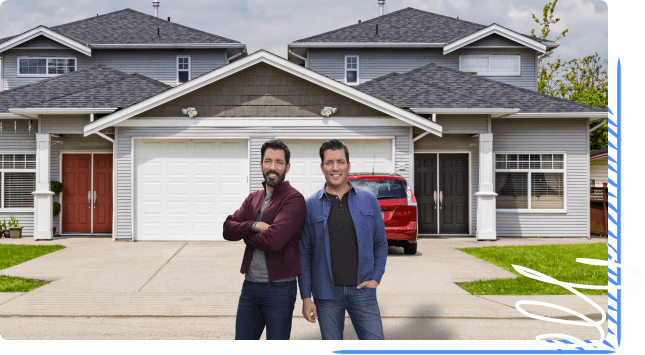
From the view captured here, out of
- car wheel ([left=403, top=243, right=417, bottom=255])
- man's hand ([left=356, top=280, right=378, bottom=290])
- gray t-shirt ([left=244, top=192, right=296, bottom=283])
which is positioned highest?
gray t-shirt ([left=244, top=192, right=296, bottom=283])

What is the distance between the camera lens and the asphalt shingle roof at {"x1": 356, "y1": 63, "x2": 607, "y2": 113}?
14.6m

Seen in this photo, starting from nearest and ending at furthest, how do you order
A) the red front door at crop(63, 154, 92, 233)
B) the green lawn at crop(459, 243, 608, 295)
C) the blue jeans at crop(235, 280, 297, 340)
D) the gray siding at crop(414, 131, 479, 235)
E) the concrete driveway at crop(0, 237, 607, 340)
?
A: the blue jeans at crop(235, 280, 297, 340), the concrete driveway at crop(0, 237, 607, 340), the green lawn at crop(459, 243, 608, 295), the red front door at crop(63, 154, 92, 233), the gray siding at crop(414, 131, 479, 235)

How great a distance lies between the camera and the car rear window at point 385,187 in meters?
10.6

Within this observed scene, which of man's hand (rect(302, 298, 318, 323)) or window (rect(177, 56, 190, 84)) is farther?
window (rect(177, 56, 190, 84))

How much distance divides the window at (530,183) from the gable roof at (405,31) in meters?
6.32

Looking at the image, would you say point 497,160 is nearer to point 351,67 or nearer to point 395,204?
point 395,204

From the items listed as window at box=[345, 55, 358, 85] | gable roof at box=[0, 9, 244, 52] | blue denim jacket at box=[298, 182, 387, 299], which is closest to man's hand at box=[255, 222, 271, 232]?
blue denim jacket at box=[298, 182, 387, 299]

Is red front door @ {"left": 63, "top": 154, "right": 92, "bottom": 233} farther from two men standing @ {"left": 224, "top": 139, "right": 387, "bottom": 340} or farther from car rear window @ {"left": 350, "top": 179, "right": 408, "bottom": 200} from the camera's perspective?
two men standing @ {"left": 224, "top": 139, "right": 387, "bottom": 340}

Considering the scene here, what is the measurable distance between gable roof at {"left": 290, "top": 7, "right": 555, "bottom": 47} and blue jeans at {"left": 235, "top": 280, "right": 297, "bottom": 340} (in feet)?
54.0

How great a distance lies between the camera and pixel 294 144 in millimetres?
13664

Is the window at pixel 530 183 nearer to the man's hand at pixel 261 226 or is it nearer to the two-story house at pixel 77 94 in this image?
the two-story house at pixel 77 94

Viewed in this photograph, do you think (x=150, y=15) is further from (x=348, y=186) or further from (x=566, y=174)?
(x=348, y=186)

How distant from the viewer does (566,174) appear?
49.2 feet

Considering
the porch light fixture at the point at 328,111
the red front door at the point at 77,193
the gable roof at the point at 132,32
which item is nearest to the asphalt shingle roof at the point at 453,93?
the porch light fixture at the point at 328,111
